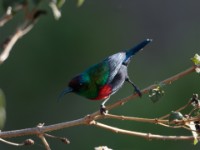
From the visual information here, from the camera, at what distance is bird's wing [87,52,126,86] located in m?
3.14

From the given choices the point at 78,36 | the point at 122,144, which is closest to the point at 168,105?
the point at 122,144

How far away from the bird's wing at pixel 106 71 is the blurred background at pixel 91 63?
2465mm

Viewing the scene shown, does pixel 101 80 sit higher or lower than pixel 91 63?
higher

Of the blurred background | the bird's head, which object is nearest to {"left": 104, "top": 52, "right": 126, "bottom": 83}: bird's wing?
the bird's head

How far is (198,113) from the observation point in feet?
7.81

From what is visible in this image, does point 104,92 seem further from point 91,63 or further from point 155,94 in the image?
point 91,63

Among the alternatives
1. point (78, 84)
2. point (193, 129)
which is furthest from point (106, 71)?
point (193, 129)

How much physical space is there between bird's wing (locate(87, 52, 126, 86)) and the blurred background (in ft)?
8.09

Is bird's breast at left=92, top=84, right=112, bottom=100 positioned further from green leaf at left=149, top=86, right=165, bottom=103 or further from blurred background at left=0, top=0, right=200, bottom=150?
blurred background at left=0, top=0, right=200, bottom=150

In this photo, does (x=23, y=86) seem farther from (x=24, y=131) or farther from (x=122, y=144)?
(x=24, y=131)

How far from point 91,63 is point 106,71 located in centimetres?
327

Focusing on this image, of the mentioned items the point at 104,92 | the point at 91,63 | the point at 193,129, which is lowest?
the point at 91,63

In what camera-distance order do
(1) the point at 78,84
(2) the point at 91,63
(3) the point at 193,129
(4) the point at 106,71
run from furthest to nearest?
(2) the point at 91,63 < (4) the point at 106,71 < (1) the point at 78,84 < (3) the point at 193,129

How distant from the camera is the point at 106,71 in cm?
318
